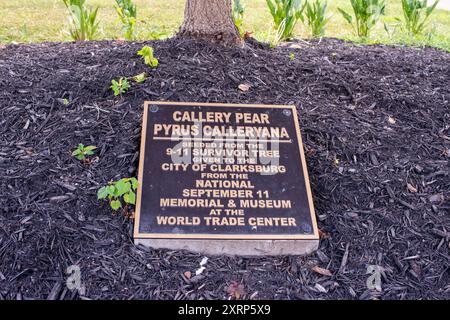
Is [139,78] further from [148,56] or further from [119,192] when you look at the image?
[119,192]

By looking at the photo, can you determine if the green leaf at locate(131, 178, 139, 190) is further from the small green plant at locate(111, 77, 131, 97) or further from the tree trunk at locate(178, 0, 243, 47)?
the tree trunk at locate(178, 0, 243, 47)

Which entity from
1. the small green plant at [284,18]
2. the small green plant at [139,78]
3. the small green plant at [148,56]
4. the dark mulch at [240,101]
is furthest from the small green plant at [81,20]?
the small green plant at [284,18]

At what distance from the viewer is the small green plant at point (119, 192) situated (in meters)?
2.72

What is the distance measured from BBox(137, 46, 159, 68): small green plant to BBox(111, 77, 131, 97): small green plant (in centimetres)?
24

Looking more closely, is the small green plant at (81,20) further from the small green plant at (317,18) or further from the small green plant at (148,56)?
the small green plant at (317,18)

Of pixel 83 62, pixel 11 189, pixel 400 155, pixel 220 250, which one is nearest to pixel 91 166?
pixel 11 189

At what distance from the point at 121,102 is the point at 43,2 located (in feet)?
21.5

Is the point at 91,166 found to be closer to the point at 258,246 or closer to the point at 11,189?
the point at 11,189

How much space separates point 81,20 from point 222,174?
3157mm

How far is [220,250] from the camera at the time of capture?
9.07 feet

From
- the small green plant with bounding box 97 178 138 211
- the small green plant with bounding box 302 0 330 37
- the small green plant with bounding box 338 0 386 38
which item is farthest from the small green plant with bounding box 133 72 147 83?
the small green plant with bounding box 338 0 386 38

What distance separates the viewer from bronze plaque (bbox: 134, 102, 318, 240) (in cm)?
276

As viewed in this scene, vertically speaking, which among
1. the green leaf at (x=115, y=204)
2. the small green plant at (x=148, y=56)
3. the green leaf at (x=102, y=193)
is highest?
the small green plant at (x=148, y=56)

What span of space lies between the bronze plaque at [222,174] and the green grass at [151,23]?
269 centimetres
